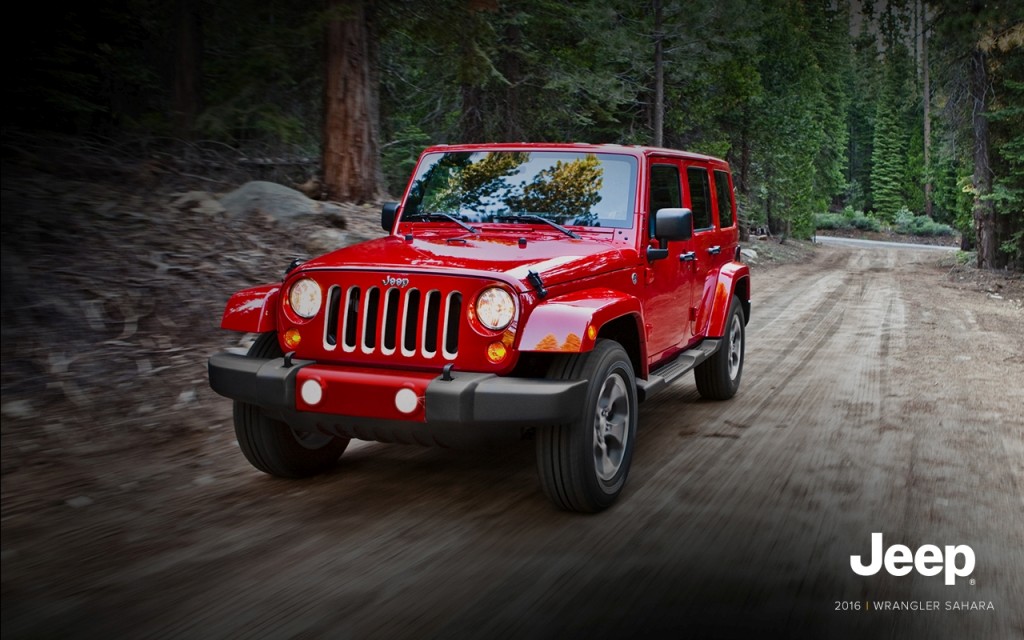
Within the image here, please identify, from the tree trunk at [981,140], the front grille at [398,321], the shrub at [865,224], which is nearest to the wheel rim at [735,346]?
the front grille at [398,321]

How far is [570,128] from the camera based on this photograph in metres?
22.6

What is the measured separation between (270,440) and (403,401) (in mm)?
1120

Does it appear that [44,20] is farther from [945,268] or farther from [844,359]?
[945,268]

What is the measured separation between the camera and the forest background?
36.7ft

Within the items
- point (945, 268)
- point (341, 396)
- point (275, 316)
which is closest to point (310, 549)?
point (341, 396)

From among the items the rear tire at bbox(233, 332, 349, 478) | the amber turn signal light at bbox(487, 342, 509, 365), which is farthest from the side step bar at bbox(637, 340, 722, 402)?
the rear tire at bbox(233, 332, 349, 478)

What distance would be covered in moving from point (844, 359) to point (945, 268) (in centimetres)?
1940

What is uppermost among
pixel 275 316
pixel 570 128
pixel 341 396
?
pixel 570 128

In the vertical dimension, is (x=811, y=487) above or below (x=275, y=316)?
below

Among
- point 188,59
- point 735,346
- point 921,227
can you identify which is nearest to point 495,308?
point 735,346

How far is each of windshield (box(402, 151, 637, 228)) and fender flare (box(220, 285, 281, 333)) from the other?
4.46 ft

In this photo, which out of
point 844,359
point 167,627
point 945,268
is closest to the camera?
point 167,627

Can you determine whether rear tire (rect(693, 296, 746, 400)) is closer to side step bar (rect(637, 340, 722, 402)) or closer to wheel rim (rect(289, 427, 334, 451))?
side step bar (rect(637, 340, 722, 402))

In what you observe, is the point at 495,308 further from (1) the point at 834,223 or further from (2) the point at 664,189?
(1) the point at 834,223
